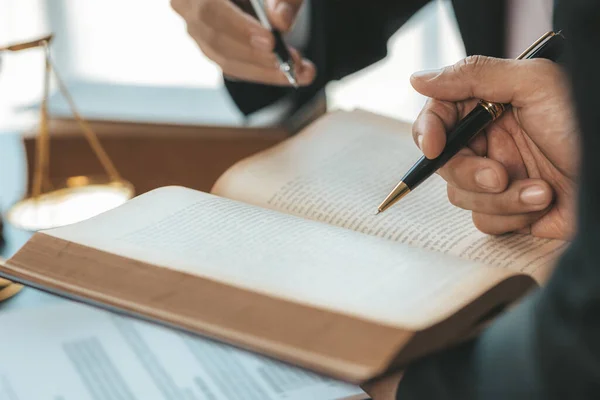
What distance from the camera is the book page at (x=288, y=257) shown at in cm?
53

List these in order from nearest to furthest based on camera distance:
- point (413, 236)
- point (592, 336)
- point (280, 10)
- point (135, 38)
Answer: point (592, 336)
point (413, 236)
point (280, 10)
point (135, 38)

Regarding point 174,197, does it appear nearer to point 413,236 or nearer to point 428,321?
point 413,236

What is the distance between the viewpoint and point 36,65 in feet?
7.71

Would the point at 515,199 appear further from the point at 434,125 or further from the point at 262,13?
the point at 262,13

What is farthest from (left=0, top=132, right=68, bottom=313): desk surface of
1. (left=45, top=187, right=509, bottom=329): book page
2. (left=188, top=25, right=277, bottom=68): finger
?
(left=188, top=25, right=277, bottom=68): finger

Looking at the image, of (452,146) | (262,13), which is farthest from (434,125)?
(262,13)

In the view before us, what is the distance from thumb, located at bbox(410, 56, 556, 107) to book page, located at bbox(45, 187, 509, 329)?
0.19 metres

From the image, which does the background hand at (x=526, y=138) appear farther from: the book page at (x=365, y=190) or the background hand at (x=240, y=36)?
the background hand at (x=240, y=36)

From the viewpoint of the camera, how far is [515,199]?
72cm

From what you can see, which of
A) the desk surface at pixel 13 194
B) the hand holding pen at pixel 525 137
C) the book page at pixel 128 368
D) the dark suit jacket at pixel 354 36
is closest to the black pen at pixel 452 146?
the hand holding pen at pixel 525 137

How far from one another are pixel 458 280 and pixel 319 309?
11cm

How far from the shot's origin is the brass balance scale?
3.34 ft

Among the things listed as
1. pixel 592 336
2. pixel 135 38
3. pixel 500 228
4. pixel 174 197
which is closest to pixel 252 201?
pixel 174 197

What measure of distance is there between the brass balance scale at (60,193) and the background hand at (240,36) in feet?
0.74
